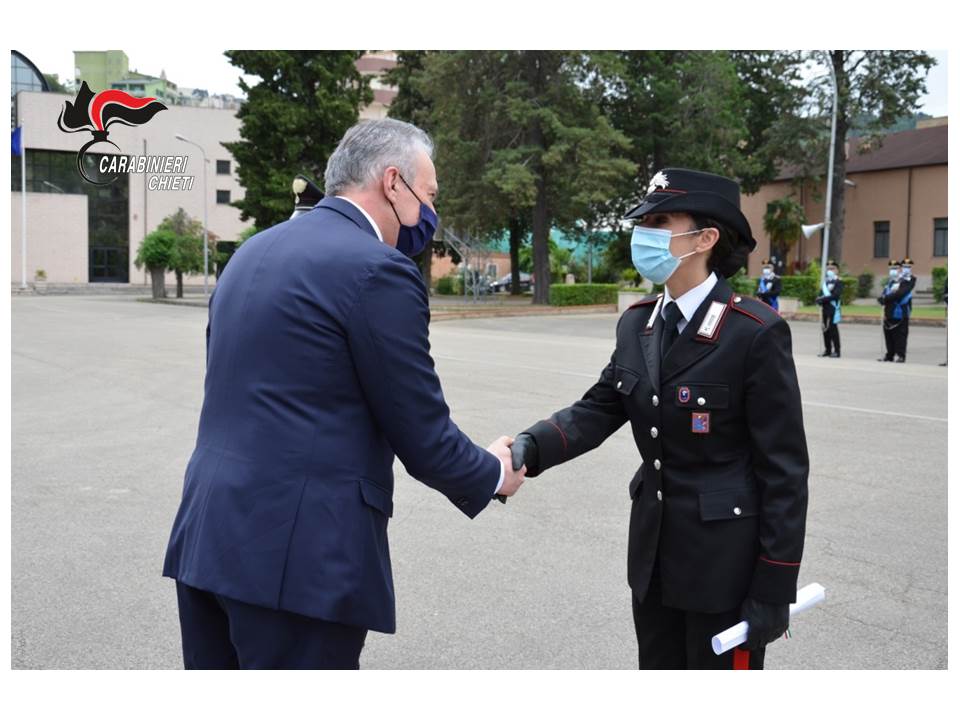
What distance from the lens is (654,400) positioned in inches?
111

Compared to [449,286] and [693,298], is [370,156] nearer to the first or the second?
[693,298]

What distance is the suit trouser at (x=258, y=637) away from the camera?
2.35m

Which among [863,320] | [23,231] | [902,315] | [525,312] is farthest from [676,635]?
[23,231]

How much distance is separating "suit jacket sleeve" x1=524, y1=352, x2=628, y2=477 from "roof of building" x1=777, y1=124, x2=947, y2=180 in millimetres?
49295

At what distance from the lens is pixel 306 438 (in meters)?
2.27

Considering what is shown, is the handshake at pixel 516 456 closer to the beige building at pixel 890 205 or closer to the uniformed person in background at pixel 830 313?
the uniformed person in background at pixel 830 313

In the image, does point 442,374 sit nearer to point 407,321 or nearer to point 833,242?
point 407,321

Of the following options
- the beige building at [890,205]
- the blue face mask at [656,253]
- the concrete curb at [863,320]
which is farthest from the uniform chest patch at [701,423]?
the beige building at [890,205]

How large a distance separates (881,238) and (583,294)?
23.6m

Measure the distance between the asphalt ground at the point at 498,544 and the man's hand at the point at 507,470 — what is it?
3.90 ft

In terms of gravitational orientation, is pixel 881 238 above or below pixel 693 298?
above

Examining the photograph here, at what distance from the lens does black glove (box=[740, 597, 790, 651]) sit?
8.54ft

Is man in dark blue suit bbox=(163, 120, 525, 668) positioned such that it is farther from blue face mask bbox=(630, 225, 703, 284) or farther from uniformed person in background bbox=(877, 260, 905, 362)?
uniformed person in background bbox=(877, 260, 905, 362)

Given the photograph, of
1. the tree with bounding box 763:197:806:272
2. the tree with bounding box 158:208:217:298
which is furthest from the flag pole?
the tree with bounding box 763:197:806:272
